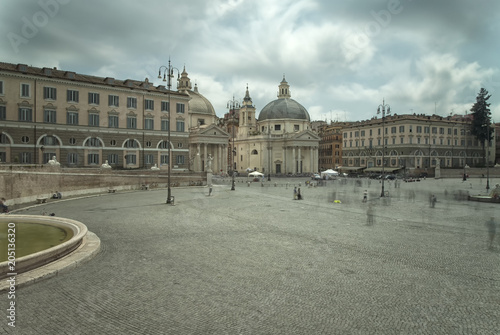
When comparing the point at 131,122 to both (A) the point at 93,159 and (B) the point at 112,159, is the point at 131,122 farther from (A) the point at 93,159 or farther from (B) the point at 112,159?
(A) the point at 93,159

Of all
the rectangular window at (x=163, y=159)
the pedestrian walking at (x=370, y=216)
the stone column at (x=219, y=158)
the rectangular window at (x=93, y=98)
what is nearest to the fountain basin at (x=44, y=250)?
the pedestrian walking at (x=370, y=216)

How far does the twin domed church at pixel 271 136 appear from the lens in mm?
76812

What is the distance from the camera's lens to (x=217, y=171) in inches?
2847

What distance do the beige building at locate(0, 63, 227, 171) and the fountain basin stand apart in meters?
22.7

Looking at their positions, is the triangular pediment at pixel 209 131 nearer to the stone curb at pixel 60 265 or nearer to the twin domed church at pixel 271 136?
the twin domed church at pixel 271 136

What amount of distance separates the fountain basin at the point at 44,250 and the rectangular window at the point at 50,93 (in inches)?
1131

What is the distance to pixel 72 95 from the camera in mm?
42000

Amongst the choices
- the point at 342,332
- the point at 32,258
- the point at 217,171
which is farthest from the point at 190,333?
the point at 217,171

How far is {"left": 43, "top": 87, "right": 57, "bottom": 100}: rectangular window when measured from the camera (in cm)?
4006

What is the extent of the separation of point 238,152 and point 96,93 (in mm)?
53012

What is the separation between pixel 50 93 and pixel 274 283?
4042cm

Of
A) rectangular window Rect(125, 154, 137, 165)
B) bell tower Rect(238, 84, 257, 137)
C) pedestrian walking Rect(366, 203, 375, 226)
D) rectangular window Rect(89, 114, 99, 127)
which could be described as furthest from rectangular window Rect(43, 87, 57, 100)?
bell tower Rect(238, 84, 257, 137)

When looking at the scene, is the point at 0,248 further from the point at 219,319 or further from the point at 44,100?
the point at 44,100

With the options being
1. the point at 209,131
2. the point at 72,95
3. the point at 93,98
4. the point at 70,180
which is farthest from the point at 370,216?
the point at 209,131
